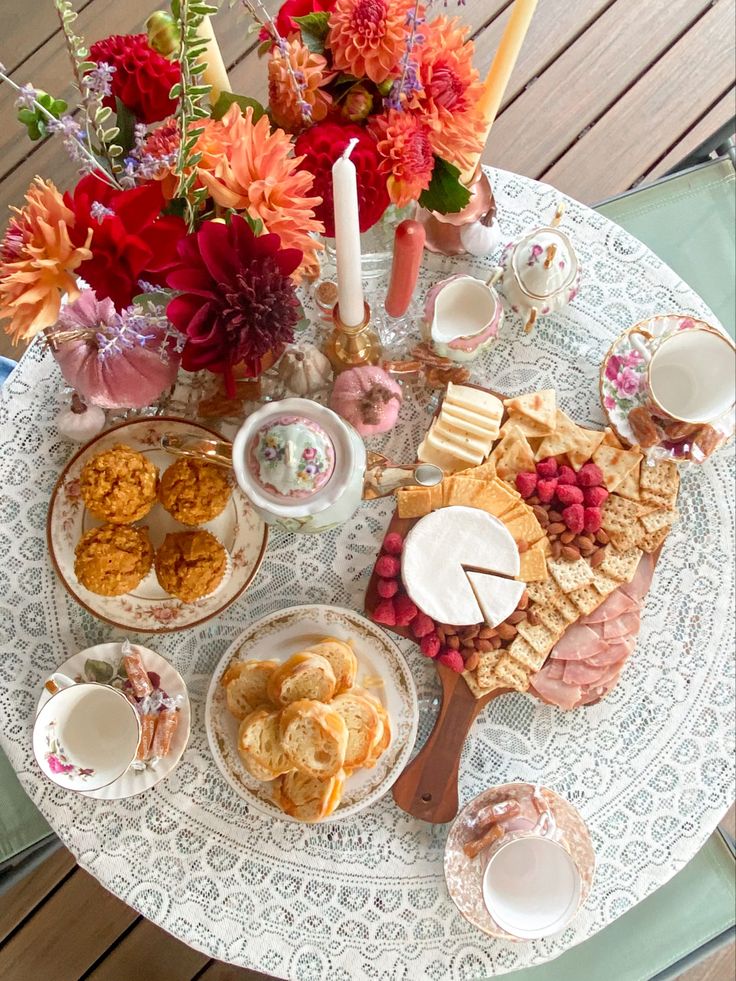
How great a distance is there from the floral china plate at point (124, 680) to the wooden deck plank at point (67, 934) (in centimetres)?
75

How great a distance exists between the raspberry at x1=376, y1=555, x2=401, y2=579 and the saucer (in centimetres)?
31

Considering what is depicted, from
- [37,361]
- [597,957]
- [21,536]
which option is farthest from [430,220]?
[597,957]

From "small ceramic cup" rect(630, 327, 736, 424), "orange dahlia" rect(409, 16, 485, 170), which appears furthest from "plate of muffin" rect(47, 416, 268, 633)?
"small ceramic cup" rect(630, 327, 736, 424)

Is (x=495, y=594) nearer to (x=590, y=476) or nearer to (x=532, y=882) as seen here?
(x=590, y=476)

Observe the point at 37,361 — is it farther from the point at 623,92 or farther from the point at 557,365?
the point at 623,92

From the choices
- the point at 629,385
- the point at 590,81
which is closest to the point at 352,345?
the point at 629,385

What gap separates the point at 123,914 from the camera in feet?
5.27

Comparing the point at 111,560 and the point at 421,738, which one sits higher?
the point at 111,560

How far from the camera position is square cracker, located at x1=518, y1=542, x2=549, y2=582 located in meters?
1.06

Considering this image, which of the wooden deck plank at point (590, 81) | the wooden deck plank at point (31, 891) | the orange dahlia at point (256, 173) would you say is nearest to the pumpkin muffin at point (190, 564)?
the orange dahlia at point (256, 173)

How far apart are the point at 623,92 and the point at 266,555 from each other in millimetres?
1350

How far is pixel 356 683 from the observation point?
3.51 ft

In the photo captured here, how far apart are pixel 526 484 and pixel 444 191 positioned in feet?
1.31

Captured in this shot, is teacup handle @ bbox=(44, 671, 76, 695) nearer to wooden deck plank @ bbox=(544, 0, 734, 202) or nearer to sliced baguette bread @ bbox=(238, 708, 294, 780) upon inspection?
sliced baguette bread @ bbox=(238, 708, 294, 780)
